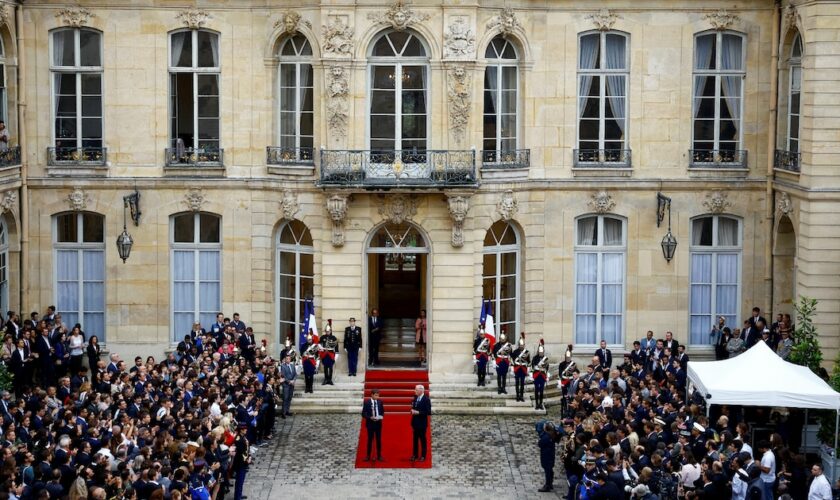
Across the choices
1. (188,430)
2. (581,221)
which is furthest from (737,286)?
(188,430)

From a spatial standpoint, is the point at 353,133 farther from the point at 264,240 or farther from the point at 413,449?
the point at 413,449

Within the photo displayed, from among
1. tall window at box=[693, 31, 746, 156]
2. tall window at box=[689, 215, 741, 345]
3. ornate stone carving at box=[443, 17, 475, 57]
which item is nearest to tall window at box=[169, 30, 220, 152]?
ornate stone carving at box=[443, 17, 475, 57]

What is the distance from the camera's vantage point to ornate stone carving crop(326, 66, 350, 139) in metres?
36.8

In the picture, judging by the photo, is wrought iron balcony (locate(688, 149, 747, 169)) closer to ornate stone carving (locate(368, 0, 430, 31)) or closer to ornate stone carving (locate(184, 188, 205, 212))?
ornate stone carving (locate(368, 0, 430, 31))

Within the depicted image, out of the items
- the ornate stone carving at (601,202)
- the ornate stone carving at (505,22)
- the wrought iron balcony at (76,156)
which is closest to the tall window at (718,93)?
the ornate stone carving at (601,202)

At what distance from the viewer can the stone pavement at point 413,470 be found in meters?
30.3

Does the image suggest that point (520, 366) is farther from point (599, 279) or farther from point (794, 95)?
point (794, 95)

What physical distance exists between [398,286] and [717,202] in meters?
12.5

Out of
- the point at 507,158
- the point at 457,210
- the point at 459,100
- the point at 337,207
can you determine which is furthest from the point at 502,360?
the point at 459,100

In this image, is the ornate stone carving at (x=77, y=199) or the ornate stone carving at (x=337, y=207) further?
the ornate stone carving at (x=77, y=199)

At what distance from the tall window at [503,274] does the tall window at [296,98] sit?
17.3 ft

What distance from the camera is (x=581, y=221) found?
3881 cm

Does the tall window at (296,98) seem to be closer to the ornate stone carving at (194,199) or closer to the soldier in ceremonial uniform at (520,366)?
the ornate stone carving at (194,199)

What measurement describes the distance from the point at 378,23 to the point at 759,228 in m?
11.3
